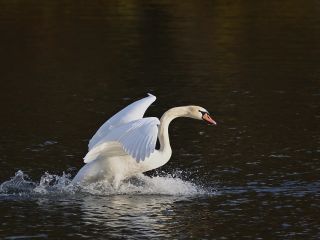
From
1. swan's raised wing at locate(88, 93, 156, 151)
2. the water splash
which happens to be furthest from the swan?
the water splash

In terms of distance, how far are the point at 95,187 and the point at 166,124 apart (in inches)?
53.6

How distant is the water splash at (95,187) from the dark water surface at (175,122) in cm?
3

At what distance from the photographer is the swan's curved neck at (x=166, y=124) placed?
14.1 metres

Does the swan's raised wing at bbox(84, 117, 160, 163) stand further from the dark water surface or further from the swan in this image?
the dark water surface

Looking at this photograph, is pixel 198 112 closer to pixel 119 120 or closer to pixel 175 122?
pixel 119 120

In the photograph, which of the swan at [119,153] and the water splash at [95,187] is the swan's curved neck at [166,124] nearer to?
the swan at [119,153]

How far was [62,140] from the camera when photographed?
55.5 ft

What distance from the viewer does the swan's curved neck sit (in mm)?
14122

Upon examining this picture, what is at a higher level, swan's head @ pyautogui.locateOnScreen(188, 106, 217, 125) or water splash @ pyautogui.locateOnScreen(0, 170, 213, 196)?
swan's head @ pyautogui.locateOnScreen(188, 106, 217, 125)

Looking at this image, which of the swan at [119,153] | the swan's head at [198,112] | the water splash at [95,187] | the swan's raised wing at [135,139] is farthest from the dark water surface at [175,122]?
the swan's head at [198,112]

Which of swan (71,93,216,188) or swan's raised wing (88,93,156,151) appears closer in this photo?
swan (71,93,216,188)

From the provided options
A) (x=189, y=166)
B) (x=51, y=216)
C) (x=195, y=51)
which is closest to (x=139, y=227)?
(x=51, y=216)

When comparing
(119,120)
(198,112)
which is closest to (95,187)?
(119,120)

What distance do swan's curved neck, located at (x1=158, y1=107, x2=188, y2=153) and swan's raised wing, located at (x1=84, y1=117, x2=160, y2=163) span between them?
0.72 meters
